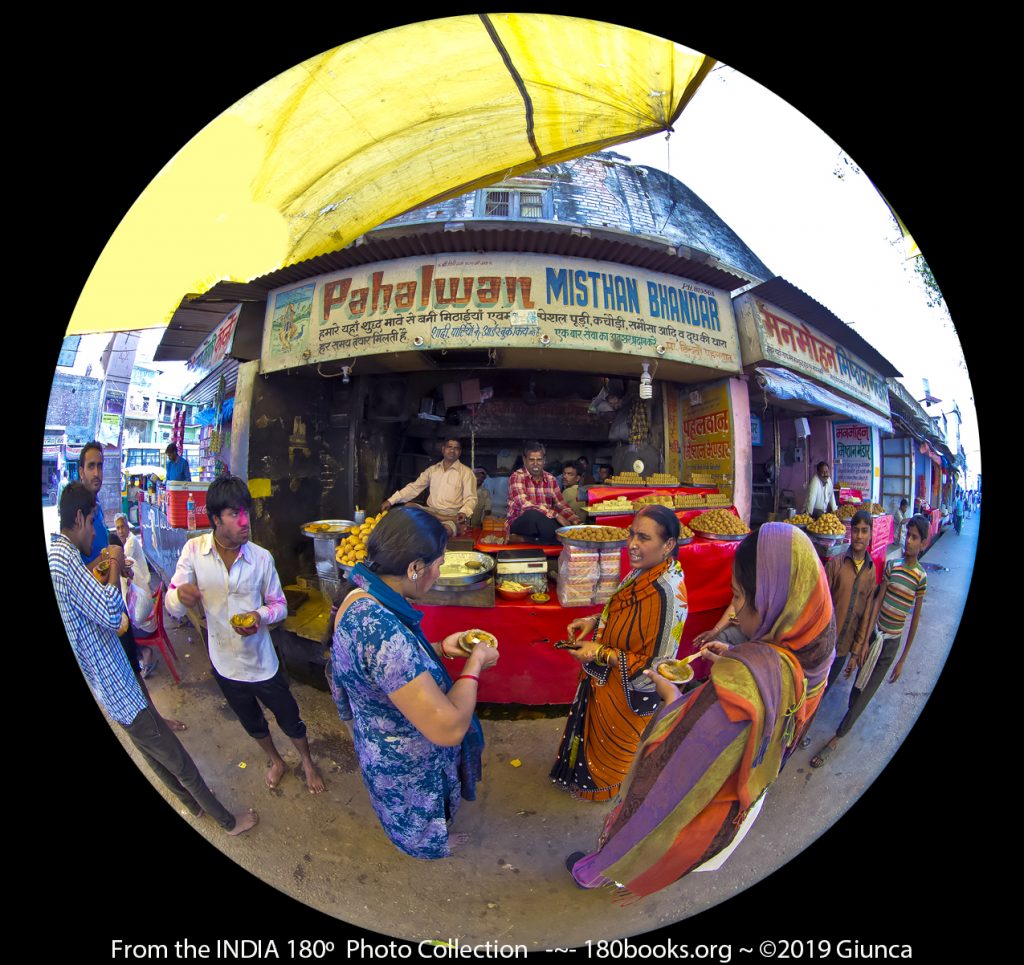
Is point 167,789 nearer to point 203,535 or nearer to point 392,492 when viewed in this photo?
point 203,535

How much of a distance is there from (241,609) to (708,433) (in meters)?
1.56

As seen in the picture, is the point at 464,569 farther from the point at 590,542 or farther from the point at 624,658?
the point at 624,658

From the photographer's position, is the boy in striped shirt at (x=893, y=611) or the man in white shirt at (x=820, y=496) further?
the boy in striped shirt at (x=893, y=611)

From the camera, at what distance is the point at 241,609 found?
1689 mm

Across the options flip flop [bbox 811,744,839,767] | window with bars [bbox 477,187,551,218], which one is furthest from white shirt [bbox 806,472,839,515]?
window with bars [bbox 477,187,551,218]

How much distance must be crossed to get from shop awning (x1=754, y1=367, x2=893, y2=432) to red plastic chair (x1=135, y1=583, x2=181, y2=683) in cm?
210

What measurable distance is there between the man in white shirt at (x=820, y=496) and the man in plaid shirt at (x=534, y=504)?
0.77 m

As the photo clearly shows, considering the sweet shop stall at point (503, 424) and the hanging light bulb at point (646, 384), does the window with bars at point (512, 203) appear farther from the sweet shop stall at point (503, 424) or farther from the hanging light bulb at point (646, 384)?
the hanging light bulb at point (646, 384)

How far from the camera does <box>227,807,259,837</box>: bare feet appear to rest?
1814 millimetres

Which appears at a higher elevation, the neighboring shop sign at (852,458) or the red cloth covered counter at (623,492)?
the neighboring shop sign at (852,458)

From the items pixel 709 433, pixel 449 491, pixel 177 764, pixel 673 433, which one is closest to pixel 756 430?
pixel 709 433

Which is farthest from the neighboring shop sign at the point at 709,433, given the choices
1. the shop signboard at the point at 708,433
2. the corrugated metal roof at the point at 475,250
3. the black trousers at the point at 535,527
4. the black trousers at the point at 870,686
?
the black trousers at the point at 870,686

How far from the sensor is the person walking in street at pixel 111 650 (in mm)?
1799

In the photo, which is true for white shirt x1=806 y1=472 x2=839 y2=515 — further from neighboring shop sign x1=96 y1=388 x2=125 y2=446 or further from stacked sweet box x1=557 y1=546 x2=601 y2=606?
neighboring shop sign x1=96 y1=388 x2=125 y2=446
